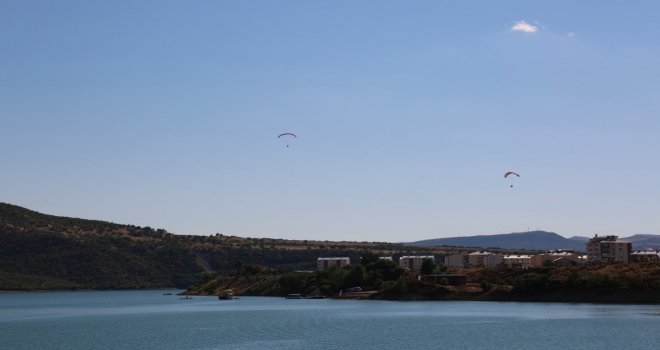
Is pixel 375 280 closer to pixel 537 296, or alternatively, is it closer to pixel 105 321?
pixel 537 296

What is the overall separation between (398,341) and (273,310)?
55.4 meters

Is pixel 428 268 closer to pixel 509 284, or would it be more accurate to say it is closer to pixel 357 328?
pixel 509 284

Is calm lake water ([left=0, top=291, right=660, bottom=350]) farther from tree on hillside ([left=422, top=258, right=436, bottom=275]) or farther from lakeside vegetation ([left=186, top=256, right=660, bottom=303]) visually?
tree on hillside ([left=422, top=258, right=436, bottom=275])

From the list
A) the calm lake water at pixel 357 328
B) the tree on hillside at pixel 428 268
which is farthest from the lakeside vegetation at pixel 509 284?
the calm lake water at pixel 357 328

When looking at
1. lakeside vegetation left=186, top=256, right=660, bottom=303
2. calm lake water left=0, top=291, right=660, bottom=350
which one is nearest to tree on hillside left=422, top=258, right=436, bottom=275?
lakeside vegetation left=186, top=256, right=660, bottom=303

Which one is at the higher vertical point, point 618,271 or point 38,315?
point 618,271

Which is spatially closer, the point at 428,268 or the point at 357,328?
the point at 357,328

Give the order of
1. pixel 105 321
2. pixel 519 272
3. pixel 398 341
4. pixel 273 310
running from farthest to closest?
pixel 519 272, pixel 273 310, pixel 105 321, pixel 398 341

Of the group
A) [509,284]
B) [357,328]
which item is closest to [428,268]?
[509,284]

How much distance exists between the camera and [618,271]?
14538 cm

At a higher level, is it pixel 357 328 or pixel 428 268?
pixel 428 268

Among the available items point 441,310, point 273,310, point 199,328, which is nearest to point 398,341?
point 199,328

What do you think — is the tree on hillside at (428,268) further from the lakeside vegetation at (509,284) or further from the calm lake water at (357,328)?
the calm lake water at (357,328)

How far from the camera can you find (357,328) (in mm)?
96312
